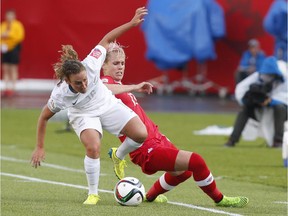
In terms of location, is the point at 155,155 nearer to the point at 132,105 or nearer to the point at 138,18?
the point at 132,105

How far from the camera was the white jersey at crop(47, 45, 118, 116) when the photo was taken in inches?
423

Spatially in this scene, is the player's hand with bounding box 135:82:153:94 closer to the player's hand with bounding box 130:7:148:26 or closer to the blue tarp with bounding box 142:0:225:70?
the player's hand with bounding box 130:7:148:26

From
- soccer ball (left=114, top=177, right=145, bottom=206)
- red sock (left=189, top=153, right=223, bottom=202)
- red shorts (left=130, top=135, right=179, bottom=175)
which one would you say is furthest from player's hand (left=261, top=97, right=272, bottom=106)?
soccer ball (left=114, top=177, right=145, bottom=206)

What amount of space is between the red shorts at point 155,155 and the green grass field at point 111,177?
439 millimetres

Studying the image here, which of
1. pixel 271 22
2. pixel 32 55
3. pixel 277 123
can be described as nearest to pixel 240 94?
pixel 277 123

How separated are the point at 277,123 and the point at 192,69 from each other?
1464 centimetres

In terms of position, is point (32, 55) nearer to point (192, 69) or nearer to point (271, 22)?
point (192, 69)

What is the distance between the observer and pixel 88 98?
35.5 feet

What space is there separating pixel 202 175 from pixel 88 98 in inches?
59.2

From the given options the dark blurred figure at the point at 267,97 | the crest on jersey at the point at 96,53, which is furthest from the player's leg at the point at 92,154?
the dark blurred figure at the point at 267,97

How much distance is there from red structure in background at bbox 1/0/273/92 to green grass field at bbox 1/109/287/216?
9.22 metres

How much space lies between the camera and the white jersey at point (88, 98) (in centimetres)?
1075

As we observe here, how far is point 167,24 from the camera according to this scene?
103 feet

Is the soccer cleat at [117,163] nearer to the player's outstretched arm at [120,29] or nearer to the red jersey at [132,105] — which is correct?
the red jersey at [132,105]
